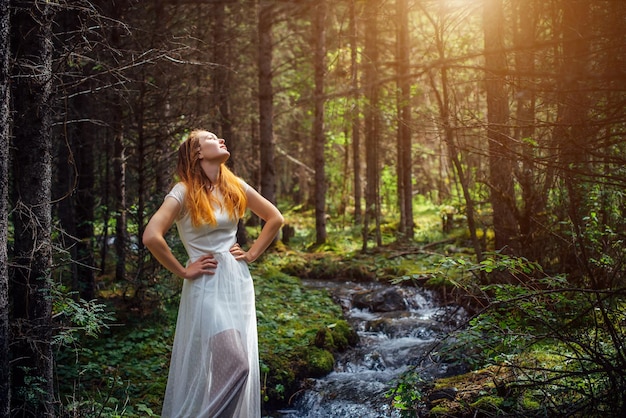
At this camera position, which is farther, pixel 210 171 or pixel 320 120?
pixel 320 120

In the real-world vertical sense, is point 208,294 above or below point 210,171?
below

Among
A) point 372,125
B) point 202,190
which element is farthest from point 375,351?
point 372,125

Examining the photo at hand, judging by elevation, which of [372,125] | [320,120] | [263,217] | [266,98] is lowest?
[263,217]

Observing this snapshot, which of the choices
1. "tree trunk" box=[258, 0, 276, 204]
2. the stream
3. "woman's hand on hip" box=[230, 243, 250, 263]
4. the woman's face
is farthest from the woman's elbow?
"tree trunk" box=[258, 0, 276, 204]

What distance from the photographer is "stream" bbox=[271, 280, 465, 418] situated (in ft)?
21.5

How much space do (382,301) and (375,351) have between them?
2823 millimetres

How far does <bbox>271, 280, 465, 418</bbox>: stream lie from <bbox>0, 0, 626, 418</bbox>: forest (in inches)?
6.2

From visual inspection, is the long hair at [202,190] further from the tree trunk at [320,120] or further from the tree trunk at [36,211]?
the tree trunk at [320,120]

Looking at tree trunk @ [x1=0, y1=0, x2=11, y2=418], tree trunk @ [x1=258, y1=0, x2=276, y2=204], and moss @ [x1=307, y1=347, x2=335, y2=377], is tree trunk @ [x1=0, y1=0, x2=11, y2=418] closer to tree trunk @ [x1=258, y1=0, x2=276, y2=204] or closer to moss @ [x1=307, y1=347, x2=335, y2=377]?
moss @ [x1=307, y1=347, x2=335, y2=377]

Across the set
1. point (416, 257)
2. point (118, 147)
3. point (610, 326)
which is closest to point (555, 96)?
point (610, 326)

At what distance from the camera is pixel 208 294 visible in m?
3.98

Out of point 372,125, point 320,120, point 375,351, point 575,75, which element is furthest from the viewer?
point 372,125

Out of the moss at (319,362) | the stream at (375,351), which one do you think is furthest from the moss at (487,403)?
the moss at (319,362)

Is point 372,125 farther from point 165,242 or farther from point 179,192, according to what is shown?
point 165,242
